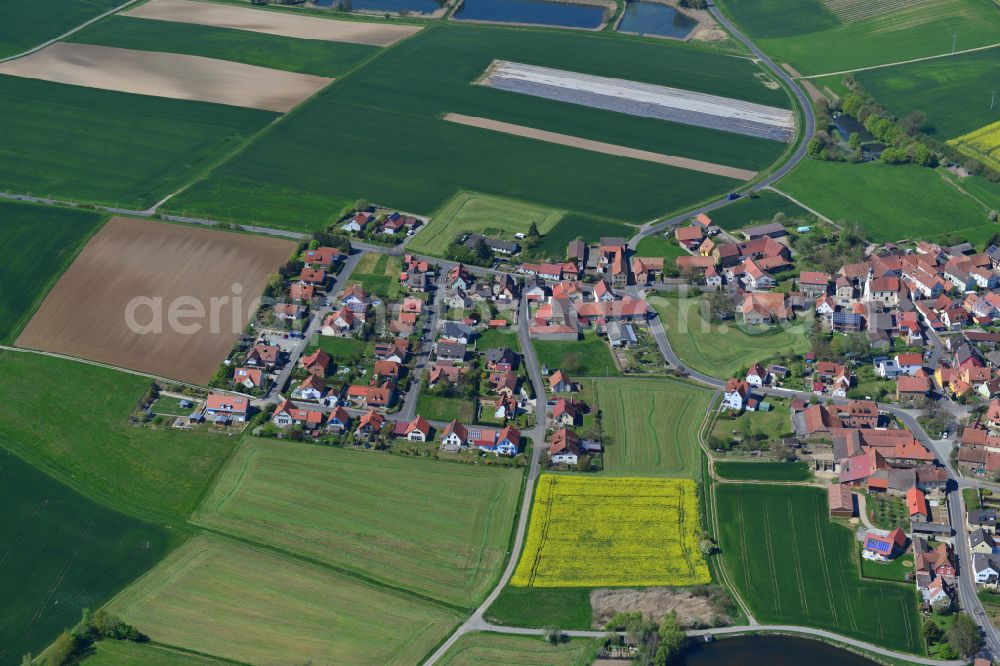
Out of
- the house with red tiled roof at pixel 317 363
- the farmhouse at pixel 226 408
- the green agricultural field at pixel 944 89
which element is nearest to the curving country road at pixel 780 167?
the green agricultural field at pixel 944 89

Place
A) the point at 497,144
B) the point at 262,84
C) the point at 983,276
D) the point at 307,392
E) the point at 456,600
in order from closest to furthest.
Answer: the point at 456,600, the point at 307,392, the point at 983,276, the point at 497,144, the point at 262,84

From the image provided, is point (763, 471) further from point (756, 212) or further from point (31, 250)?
point (31, 250)

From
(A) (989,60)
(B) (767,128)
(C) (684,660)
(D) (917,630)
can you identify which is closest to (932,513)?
(D) (917,630)

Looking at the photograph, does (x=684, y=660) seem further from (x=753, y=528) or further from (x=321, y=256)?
(x=321, y=256)

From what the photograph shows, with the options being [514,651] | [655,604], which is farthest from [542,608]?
[655,604]

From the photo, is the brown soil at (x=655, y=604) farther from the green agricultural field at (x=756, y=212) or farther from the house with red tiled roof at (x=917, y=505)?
the green agricultural field at (x=756, y=212)

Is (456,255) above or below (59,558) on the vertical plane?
above
